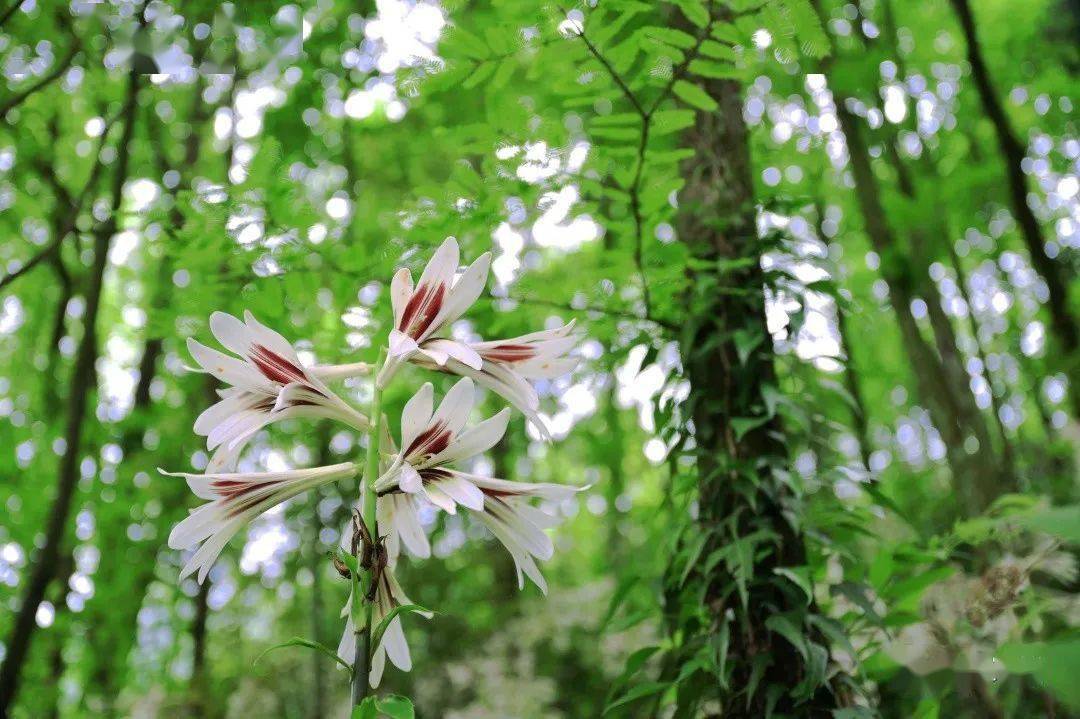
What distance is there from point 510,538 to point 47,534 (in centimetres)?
208

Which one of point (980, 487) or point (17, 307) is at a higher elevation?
point (17, 307)

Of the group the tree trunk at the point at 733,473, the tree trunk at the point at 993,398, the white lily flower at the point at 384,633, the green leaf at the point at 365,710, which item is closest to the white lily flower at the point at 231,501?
the white lily flower at the point at 384,633

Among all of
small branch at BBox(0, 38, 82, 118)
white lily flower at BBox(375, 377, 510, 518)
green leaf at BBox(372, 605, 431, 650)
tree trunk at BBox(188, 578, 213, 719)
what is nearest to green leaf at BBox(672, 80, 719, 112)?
white lily flower at BBox(375, 377, 510, 518)

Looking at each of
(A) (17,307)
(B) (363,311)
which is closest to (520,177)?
(B) (363,311)

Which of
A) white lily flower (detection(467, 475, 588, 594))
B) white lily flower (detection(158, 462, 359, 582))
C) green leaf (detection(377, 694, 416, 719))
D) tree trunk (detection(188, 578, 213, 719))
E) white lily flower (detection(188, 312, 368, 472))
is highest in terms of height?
white lily flower (detection(188, 312, 368, 472))

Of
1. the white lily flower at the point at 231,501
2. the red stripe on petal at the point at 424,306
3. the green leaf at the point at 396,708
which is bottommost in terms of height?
the green leaf at the point at 396,708

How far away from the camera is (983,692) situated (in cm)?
312

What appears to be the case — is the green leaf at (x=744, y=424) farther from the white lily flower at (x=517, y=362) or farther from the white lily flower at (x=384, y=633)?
the white lily flower at (x=384, y=633)

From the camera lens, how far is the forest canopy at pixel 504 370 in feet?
4.30

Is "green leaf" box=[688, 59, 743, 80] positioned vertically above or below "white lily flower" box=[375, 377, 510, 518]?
above

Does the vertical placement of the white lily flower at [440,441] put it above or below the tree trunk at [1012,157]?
below

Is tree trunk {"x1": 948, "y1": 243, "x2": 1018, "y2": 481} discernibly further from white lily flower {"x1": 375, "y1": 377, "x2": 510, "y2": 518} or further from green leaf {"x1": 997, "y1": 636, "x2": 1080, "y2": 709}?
green leaf {"x1": 997, "y1": 636, "x2": 1080, "y2": 709}

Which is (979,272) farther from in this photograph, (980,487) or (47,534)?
(47,534)

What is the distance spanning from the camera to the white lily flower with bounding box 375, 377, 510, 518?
1191 millimetres
